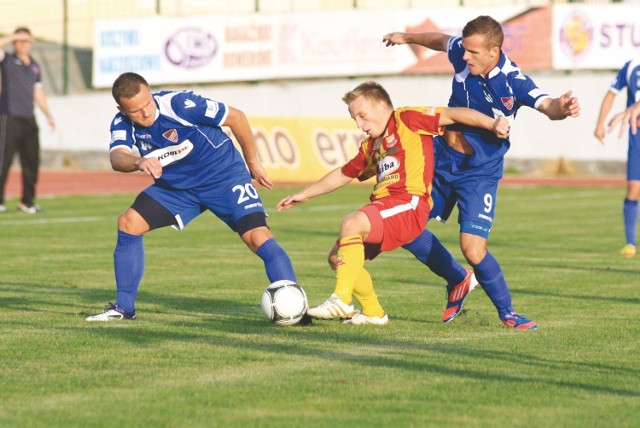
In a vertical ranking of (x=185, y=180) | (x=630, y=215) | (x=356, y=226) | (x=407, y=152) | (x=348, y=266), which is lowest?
(x=630, y=215)

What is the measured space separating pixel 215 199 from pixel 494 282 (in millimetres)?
1916

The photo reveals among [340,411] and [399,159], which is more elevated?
[399,159]

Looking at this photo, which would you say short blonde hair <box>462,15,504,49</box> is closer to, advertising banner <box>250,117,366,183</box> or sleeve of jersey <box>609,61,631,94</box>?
sleeve of jersey <box>609,61,631,94</box>

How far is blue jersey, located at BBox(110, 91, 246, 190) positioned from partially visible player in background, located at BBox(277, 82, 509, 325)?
0.72 meters

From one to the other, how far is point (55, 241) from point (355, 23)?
19.3 m

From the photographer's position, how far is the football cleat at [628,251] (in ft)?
43.3

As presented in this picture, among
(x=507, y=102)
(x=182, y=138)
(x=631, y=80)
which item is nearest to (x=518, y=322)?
(x=507, y=102)

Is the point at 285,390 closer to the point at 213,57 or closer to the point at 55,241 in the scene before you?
the point at 55,241

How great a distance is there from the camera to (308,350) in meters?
7.07

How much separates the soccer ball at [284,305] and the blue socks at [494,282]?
115 centimetres

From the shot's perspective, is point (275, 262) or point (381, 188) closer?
point (381, 188)

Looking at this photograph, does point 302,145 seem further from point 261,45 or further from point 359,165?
point 359,165

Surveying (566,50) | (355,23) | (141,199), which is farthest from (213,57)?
(141,199)

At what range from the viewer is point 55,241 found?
14.6m
